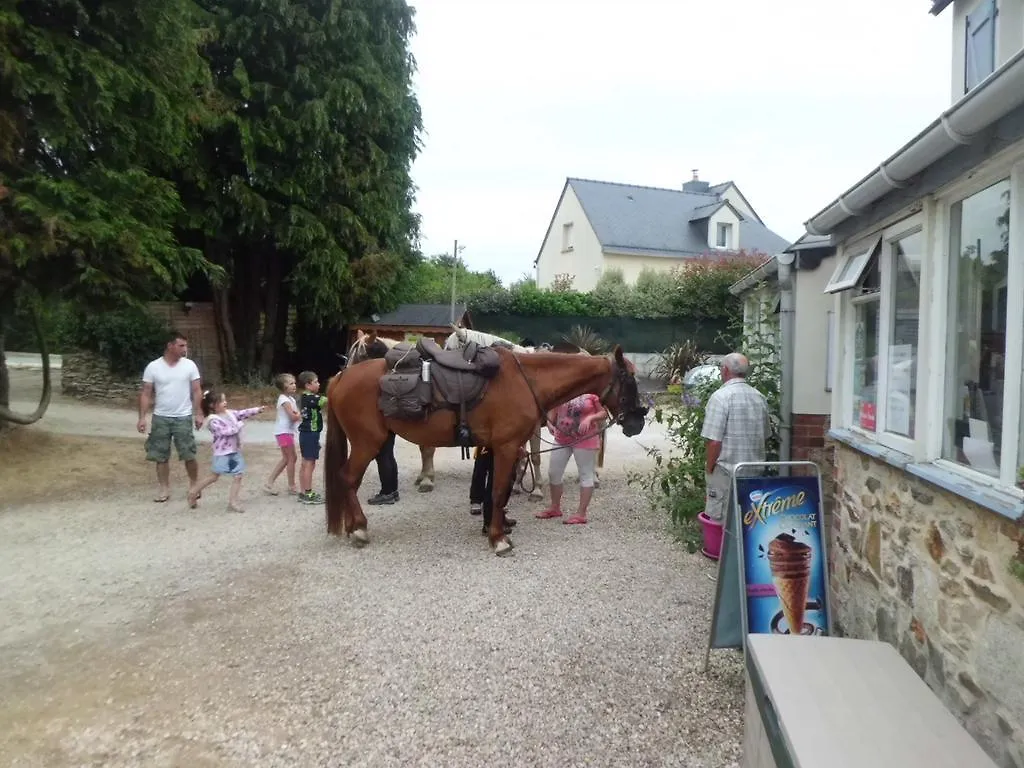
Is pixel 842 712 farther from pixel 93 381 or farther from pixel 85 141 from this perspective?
pixel 93 381

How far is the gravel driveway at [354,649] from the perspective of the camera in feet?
9.91

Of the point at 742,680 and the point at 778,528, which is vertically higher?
the point at 778,528

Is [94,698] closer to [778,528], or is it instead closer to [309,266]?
[778,528]

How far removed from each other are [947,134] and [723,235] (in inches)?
1187

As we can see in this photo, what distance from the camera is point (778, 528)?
11.8 ft

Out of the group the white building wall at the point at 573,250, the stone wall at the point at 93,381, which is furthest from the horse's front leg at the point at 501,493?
the white building wall at the point at 573,250

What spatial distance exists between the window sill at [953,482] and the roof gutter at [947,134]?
118 centimetres

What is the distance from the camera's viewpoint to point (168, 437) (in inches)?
288

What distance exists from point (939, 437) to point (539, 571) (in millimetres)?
3074

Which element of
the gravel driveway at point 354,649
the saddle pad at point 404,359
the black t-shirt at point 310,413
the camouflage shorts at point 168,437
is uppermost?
the saddle pad at point 404,359

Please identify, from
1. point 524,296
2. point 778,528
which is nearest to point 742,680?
point 778,528

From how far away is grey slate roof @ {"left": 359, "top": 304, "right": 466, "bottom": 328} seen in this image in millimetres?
17359

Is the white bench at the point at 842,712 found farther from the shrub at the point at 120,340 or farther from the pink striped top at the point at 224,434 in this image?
the shrub at the point at 120,340

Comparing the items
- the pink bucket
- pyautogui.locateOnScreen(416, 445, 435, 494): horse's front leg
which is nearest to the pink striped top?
pyautogui.locateOnScreen(416, 445, 435, 494): horse's front leg
